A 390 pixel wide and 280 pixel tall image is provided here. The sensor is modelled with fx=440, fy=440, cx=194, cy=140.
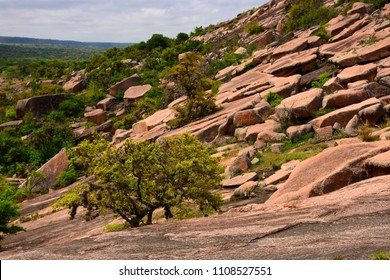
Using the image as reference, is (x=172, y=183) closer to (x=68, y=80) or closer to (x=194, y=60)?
(x=194, y=60)

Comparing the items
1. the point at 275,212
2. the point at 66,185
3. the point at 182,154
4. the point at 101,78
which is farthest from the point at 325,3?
the point at 275,212

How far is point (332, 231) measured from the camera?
30.4 ft

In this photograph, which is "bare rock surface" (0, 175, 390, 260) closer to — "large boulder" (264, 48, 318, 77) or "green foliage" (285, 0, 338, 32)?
"large boulder" (264, 48, 318, 77)

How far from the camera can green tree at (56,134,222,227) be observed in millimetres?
14625

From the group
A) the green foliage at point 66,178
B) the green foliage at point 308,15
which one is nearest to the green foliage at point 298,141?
the green foliage at point 66,178

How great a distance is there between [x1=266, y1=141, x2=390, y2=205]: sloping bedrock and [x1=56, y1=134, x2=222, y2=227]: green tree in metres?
2.49

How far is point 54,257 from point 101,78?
57.1 m

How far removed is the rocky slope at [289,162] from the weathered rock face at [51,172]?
222 cm

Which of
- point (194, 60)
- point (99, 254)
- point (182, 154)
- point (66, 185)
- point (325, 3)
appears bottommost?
point (66, 185)

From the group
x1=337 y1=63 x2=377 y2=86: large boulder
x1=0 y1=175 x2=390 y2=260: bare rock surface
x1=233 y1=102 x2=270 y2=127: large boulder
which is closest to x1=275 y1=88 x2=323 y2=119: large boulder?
x1=233 y1=102 x2=270 y2=127: large boulder

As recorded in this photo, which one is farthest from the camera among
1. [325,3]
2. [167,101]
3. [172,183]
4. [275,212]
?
[325,3]

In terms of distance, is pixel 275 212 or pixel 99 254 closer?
pixel 99 254

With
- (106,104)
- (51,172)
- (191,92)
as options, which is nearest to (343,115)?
(191,92)

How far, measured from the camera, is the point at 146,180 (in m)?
15.2
